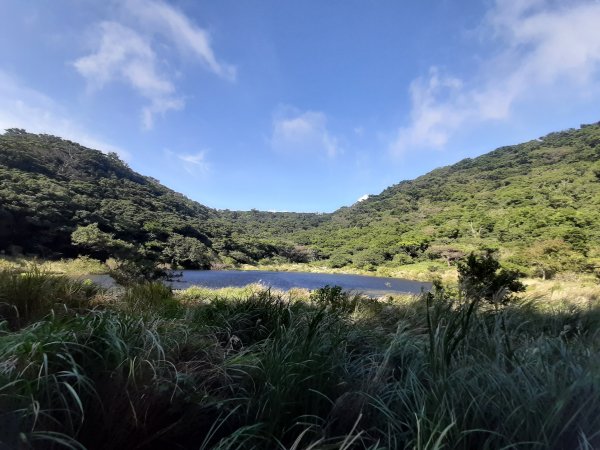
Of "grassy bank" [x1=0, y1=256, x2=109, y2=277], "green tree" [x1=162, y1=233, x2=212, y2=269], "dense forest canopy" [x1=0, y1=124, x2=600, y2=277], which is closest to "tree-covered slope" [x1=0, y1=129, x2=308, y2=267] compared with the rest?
"green tree" [x1=162, y1=233, x2=212, y2=269]

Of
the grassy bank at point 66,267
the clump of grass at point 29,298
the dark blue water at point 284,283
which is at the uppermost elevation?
the clump of grass at point 29,298

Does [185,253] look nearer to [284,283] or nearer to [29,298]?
[284,283]

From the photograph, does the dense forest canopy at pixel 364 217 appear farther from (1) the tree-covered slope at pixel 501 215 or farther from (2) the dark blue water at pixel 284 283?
(2) the dark blue water at pixel 284 283

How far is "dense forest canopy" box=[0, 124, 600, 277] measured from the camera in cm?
3012

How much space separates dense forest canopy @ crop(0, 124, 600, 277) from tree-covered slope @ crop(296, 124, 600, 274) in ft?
0.64

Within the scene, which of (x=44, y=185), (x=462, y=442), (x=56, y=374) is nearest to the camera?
(x=462, y=442)

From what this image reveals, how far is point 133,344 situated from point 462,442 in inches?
69.8

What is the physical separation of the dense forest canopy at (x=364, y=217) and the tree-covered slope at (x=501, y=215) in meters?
0.20

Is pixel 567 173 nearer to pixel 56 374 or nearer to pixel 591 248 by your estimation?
pixel 591 248

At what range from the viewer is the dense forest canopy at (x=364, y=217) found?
1186 inches

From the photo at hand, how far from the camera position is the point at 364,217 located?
9944cm

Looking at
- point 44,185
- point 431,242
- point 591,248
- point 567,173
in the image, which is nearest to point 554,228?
point 591,248

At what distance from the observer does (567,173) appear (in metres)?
61.4

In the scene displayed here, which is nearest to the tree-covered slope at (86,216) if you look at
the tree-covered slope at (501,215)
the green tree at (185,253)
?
the green tree at (185,253)
